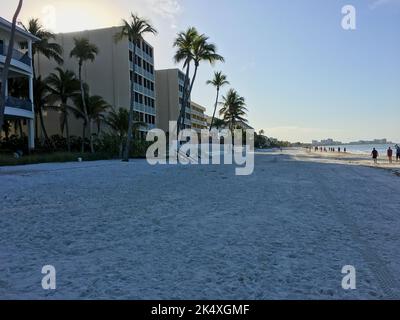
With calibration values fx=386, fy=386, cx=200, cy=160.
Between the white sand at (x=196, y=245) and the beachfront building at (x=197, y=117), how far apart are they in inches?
3068

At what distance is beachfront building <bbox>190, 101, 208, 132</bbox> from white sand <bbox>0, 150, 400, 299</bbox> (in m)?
77.9

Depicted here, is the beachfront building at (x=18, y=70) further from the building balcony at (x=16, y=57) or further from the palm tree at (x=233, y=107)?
the palm tree at (x=233, y=107)

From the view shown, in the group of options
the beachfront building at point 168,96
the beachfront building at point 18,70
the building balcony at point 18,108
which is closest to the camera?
the building balcony at point 18,108

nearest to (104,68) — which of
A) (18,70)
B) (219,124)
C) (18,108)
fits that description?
(18,70)

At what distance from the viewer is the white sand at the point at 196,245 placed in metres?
4.37

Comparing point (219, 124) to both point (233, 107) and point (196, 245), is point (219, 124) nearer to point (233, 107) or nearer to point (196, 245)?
point (233, 107)

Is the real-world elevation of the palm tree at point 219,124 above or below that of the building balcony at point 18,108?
above

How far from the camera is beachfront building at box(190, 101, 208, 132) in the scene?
89625 mm

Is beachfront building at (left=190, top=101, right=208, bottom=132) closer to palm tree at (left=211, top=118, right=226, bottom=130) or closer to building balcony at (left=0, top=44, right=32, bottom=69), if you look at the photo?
palm tree at (left=211, top=118, right=226, bottom=130)

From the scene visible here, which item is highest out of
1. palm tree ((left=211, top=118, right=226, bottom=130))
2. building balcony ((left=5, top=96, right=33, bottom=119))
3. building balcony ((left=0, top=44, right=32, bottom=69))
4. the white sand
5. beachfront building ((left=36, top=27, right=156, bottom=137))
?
beachfront building ((left=36, top=27, right=156, bottom=137))

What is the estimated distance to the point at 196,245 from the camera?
6.19 meters

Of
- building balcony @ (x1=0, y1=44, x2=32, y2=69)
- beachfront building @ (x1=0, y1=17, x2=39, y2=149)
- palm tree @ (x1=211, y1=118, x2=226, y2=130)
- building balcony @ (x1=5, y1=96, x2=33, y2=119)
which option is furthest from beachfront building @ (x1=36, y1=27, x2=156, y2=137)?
palm tree @ (x1=211, y1=118, x2=226, y2=130)

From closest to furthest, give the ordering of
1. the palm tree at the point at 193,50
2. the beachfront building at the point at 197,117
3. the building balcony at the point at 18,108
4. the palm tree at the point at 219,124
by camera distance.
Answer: the building balcony at the point at 18,108 < the palm tree at the point at 193,50 < the palm tree at the point at 219,124 < the beachfront building at the point at 197,117

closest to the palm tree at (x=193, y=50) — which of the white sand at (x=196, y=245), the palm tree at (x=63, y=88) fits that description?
the palm tree at (x=63, y=88)
